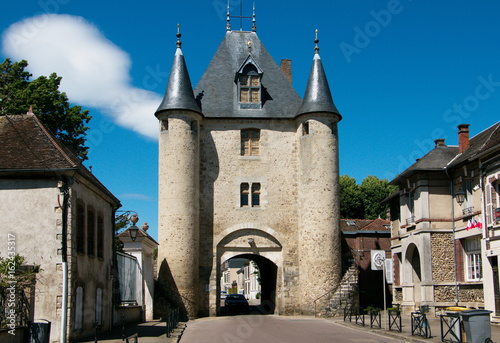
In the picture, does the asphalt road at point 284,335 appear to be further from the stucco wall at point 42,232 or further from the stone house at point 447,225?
the stone house at point 447,225

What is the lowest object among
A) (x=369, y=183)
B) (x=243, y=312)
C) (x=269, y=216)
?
(x=243, y=312)

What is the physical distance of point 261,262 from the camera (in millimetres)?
38938

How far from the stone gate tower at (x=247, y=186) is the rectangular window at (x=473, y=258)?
7609 mm

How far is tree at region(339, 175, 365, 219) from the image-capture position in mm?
60312

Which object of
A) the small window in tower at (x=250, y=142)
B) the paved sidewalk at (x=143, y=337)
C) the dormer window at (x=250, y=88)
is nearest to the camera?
the paved sidewalk at (x=143, y=337)

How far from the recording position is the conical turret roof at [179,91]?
32719 millimetres

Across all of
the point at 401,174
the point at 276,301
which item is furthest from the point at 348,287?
the point at 401,174

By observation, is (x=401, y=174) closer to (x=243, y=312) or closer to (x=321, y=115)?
(x=321, y=115)

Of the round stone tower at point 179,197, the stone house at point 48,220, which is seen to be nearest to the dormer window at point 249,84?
the round stone tower at point 179,197

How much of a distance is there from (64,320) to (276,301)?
1922 cm

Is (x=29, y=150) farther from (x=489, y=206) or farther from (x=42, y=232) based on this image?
(x=489, y=206)

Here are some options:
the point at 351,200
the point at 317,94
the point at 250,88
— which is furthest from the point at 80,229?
the point at 351,200

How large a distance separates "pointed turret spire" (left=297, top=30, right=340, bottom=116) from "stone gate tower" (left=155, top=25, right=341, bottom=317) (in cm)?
6

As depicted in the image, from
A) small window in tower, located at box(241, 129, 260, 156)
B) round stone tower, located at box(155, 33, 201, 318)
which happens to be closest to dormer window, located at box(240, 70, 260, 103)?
small window in tower, located at box(241, 129, 260, 156)
